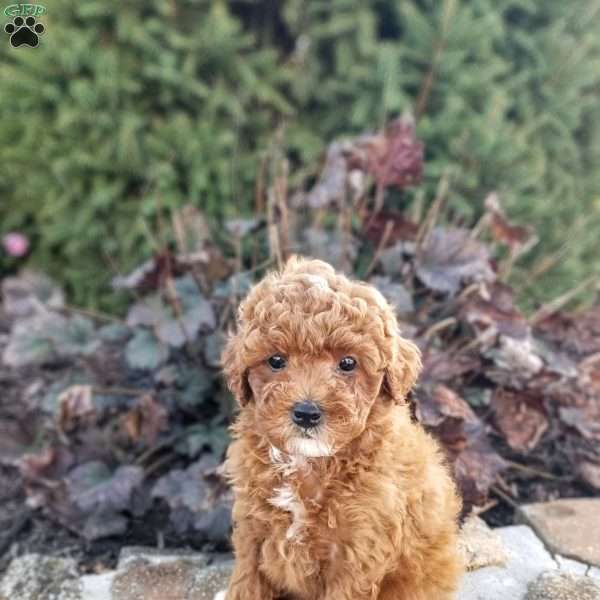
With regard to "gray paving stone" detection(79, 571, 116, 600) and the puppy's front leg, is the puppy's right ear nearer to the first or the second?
the puppy's front leg

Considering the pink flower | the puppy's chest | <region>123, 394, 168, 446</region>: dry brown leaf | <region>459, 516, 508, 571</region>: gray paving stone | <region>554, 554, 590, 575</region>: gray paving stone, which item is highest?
the puppy's chest

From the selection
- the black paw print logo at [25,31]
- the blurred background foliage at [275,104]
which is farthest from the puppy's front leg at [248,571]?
the black paw print logo at [25,31]

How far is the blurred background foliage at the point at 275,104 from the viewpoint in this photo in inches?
213

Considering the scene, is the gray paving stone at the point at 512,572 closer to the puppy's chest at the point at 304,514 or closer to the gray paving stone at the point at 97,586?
the puppy's chest at the point at 304,514

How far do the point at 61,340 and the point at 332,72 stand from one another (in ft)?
10.2

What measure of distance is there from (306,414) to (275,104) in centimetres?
394

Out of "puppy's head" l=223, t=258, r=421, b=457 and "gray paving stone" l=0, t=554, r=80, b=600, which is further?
"gray paving stone" l=0, t=554, r=80, b=600

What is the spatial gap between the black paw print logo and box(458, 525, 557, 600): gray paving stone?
4.58 metres

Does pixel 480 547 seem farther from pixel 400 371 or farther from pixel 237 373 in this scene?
pixel 237 373

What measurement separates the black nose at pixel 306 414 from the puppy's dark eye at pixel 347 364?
189 mm

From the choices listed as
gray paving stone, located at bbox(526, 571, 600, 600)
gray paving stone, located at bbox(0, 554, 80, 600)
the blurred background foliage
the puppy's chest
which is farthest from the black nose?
the blurred background foliage

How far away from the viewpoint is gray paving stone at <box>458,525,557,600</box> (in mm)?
3150

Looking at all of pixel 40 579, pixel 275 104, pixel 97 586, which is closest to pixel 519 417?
pixel 97 586

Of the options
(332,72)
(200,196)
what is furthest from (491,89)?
(200,196)
